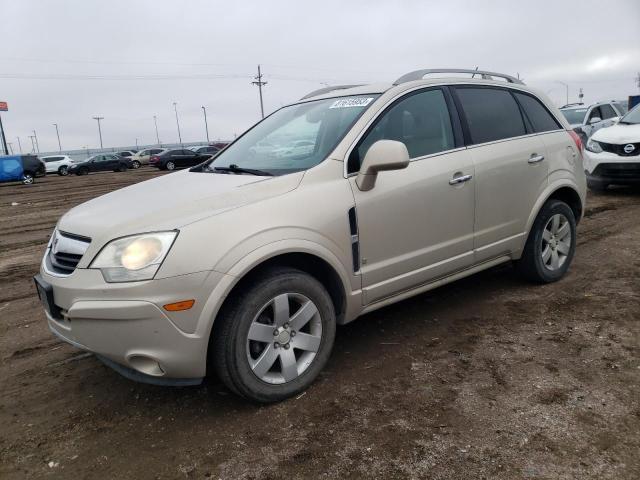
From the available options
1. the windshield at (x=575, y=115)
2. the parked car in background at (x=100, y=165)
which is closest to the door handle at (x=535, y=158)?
the windshield at (x=575, y=115)

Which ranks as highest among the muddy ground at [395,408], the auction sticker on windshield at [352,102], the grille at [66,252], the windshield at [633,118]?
the auction sticker on windshield at [352,102]

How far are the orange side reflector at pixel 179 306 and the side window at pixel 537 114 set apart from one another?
3.36m

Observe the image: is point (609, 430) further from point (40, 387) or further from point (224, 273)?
point (40, 387)

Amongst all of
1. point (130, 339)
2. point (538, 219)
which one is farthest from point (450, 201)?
point (130, 339)

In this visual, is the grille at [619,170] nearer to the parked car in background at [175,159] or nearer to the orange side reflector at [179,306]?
the orange side reflector at [179,306]

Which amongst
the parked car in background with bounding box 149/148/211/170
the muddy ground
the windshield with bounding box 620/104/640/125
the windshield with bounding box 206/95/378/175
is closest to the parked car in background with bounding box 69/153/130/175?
the parked car in background with bounding box 149/148/211/170

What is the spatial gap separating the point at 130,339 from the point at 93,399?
2.96 ft

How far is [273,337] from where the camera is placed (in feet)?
9.14

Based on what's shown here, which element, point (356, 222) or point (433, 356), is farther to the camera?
point (433, 356)

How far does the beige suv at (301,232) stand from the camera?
2500 millimetres

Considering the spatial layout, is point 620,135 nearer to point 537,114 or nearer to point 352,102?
point 537,114

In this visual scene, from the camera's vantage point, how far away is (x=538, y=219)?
4.28 meters

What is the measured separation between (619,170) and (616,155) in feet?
0.86

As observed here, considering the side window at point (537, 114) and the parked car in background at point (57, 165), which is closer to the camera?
the side window at point (537, 114)
